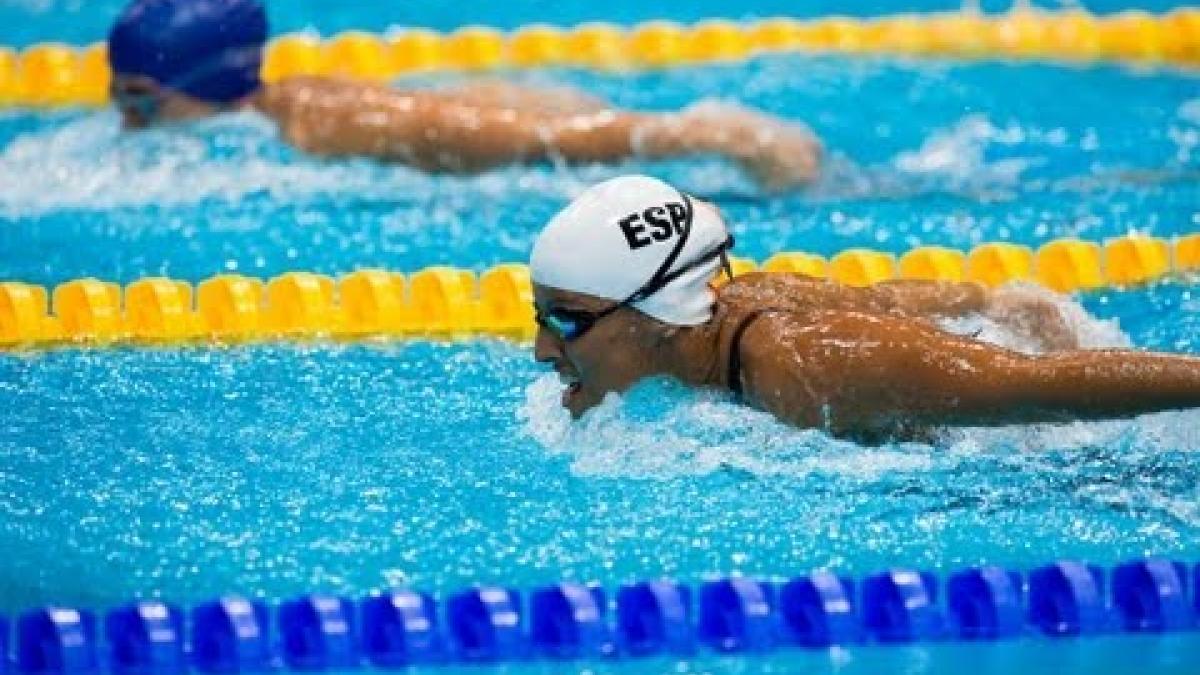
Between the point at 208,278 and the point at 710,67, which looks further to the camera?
the point at 710,67

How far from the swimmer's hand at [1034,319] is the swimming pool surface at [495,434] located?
0.28 meters

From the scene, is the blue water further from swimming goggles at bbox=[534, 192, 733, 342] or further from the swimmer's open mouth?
swimming goggles at bbox=[534, 192, 733, 342]

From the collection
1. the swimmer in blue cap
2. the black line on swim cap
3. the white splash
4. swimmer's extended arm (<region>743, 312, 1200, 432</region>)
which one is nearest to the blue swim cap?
the swimmer in blue cap

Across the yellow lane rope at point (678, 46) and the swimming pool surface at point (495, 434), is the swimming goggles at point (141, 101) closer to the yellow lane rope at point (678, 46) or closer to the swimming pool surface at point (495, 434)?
the swimming pool surface at point (495, 434)

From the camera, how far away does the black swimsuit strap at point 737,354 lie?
4109mm

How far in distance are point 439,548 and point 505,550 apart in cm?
12

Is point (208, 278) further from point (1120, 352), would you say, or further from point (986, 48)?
point (986, 48)

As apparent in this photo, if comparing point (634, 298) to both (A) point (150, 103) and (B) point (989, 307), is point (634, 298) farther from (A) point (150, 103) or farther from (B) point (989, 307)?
(A) point (150, 103)

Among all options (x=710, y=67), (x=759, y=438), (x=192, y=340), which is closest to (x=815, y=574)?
(x=759, y=438)

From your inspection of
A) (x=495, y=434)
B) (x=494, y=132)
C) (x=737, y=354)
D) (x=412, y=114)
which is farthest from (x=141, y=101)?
(x=737, y=354)

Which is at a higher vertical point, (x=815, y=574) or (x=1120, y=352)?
(x=1120, y=352)

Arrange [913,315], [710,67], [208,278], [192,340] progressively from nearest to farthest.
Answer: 1. [913,315]
2. [192,340]
3. [208,278]
4. [710,67]

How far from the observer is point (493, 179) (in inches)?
254

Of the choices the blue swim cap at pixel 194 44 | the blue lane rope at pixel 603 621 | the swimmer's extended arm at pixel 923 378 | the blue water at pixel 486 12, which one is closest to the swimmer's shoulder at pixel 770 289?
the swimmer's extended arm at pixel 923 378
